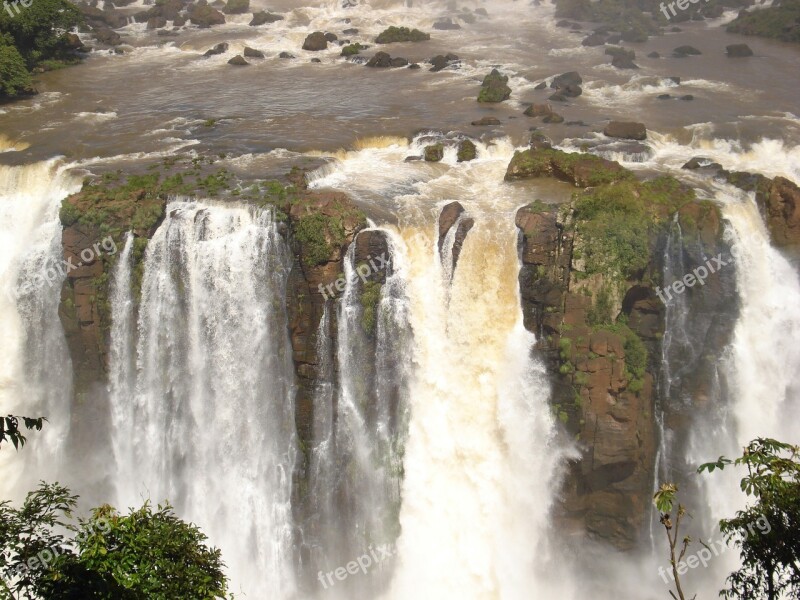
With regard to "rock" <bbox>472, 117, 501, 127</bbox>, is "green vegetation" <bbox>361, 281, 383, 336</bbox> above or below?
below

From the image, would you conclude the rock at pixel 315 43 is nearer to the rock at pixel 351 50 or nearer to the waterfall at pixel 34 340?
the rock at pixel 351 50

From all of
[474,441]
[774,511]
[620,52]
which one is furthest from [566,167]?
[620,52]

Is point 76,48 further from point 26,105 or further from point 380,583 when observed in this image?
point 380,583

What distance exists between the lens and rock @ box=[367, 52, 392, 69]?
34.2m

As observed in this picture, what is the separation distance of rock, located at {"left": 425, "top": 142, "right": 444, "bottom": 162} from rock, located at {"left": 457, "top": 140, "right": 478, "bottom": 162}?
1.79 ft

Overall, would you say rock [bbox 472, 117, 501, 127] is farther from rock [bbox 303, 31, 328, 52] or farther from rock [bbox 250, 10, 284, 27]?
Answer: rock [bbox 250, 10, 284, 27]

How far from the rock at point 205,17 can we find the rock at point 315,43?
813 centimetres

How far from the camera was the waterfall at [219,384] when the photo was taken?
17.9 m

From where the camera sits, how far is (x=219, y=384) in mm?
18281

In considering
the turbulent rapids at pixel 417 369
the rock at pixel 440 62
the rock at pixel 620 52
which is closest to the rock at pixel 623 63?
the rock at pixel 620 52

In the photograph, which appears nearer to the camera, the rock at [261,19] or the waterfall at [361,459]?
the waterfall at [361,459]

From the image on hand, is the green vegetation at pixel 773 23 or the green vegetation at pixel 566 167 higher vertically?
the green vegetation at pixel 566 167

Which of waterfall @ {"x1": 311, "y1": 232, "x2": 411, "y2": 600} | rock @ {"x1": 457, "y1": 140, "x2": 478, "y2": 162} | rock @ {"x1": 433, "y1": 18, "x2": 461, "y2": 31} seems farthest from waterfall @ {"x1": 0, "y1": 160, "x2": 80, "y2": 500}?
rock @ {"x1": 433, "y1": 18, "x2": 461, "y2": 31}

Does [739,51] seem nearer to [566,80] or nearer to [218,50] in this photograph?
[566,80]
